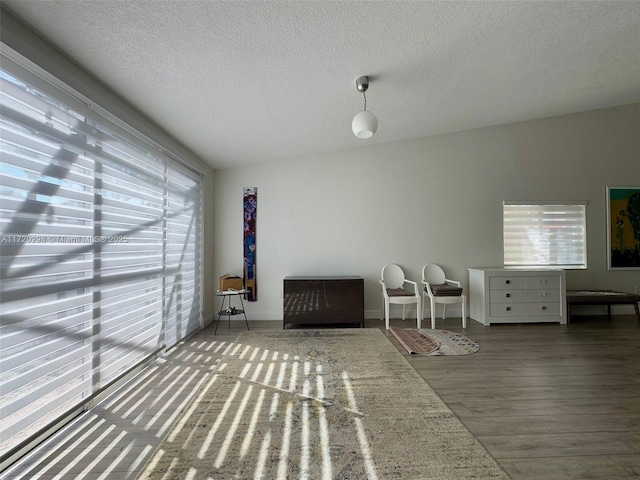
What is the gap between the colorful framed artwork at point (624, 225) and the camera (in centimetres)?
495

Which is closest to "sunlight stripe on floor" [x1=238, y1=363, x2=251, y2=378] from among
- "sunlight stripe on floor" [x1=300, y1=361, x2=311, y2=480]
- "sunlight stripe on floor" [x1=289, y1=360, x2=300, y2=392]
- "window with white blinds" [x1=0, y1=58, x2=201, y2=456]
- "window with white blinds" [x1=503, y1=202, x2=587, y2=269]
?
"sunlight stripe on floor" [x1=289, y1=360, x2=300, y2=392]

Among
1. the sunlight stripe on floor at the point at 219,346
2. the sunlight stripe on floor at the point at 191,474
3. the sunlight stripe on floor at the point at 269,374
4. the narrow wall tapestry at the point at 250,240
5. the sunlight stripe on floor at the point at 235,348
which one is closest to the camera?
the sunlight stripe on floor at the point at 191,474

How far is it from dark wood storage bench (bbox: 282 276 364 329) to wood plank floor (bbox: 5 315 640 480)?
1208mm

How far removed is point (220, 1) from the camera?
1735mm

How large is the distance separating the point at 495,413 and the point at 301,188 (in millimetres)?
3756

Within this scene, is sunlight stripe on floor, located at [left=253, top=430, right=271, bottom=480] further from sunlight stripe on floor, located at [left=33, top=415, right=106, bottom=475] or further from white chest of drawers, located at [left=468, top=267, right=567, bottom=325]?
white chest of drawers, located at [left=468, top=267, right=567, bottom=325]

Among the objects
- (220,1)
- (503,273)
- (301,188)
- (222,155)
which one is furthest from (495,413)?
(222,155)

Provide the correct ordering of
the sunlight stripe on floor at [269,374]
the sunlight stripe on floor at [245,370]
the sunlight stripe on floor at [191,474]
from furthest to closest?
1. the sunlight stripe on floor at [245,370]
2. the sunlight stripe on floor at [269,374]
3. the sunlight stripe on floor at [191,474]

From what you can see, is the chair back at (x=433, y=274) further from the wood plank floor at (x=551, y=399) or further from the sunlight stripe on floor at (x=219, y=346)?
the sunlight stripe on floor at (x=219, y=346)

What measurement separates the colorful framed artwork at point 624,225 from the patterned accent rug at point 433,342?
351 cm

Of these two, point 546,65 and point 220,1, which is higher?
point 546,65

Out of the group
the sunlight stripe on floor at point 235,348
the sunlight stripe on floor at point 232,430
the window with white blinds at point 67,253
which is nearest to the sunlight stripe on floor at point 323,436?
the sunlight stripe on floor at point 232,430

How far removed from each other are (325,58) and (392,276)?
3.33m

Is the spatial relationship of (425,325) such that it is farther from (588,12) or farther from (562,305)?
(588,12)
